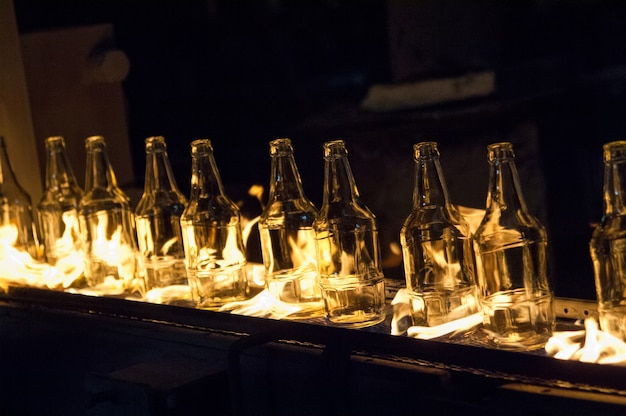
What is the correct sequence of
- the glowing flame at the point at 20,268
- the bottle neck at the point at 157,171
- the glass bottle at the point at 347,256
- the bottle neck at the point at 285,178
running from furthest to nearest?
the glowing flame at the point at 20,268 < the bottle neck at the point at 157,171 < the bottle neck at the point at 285,178 < the glass bottle at the point at 347,256

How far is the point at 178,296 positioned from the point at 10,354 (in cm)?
52

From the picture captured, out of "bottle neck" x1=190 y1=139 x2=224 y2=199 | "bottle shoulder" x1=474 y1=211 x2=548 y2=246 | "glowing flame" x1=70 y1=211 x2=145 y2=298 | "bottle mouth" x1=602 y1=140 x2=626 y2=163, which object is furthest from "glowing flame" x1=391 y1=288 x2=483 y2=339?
"glowing flame" x1=70 y1=211 x2=145 y2=298

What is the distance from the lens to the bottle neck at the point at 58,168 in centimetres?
234

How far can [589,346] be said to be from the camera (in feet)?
4.62

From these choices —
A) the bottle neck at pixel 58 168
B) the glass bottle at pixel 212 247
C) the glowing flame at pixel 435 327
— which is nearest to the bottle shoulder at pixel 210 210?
the glass bottle at pixel 212 247

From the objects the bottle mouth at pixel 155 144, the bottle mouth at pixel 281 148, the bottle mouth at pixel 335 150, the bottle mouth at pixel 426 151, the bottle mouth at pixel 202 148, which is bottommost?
the bottle mouth at pixel 426 151

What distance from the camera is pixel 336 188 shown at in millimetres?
1698

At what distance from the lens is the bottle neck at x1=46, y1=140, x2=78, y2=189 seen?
234 cm

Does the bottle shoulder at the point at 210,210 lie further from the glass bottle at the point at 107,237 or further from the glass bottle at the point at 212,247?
the glass bottle at the point at 107,237

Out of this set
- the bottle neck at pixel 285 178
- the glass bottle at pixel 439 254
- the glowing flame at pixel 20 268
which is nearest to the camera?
the glass bottle at pixel 439 254

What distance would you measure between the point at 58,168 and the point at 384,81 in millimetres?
844

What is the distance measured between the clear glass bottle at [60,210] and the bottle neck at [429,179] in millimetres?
1035

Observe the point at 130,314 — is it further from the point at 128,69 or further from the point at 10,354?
the point at 128,69

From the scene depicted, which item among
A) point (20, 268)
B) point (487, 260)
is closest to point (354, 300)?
point (487, 260)
